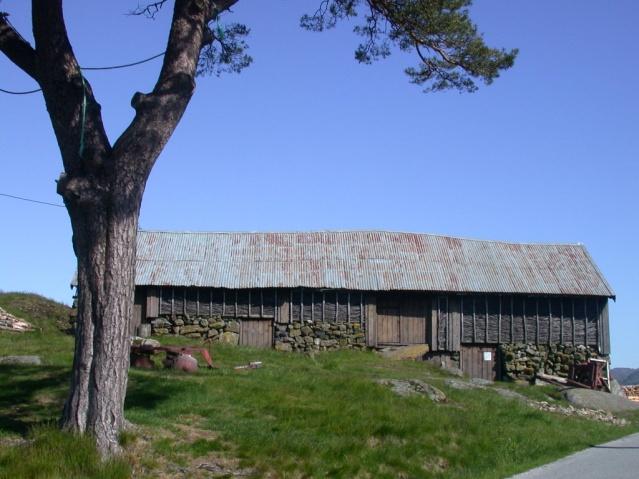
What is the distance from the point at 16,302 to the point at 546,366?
21034mm

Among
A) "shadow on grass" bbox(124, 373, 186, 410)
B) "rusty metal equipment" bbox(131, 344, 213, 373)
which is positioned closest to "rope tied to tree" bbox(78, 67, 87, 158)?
"shadow on grass" bbox(124, 373, 186, 410)

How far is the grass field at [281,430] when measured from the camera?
1003 cm

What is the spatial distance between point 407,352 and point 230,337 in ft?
21.1

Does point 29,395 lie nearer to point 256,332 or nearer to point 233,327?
point 233,327

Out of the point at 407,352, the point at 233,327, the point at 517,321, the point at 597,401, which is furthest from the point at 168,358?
the point at 517,321

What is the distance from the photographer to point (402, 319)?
101 feet

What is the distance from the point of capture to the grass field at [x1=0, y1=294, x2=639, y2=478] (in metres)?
10.0

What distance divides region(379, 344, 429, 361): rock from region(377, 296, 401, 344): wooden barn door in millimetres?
466

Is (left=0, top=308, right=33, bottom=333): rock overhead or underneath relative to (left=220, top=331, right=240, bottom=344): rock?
overhead

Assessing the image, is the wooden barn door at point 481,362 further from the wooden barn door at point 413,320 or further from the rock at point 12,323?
the rock at point 12,323

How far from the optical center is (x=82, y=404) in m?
10.1

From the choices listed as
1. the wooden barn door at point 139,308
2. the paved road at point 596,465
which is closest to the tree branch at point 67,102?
the paved road at point 596,465

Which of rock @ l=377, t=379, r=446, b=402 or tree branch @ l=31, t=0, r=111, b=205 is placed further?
rock @ l=377, t=379, r=446, b=402

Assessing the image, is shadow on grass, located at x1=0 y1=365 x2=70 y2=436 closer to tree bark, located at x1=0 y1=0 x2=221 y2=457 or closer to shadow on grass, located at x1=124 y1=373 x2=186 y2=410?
shadow on grass, located at x1=124 y1=373 x2=186 y2=410
